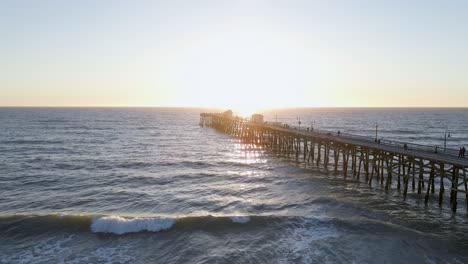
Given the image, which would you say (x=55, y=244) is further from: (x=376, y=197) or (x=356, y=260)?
(x=376, y=197)

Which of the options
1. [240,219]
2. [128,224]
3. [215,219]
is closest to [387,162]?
[240,219]

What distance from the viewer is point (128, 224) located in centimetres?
2014

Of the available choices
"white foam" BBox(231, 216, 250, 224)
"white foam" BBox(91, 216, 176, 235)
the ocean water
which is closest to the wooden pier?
the ocean water

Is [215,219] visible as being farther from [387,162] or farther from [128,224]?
[387,162]

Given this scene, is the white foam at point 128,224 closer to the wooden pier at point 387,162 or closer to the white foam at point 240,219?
the white foam at point 240,219

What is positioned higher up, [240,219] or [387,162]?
[387,162]

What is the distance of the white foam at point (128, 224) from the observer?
64.7ft

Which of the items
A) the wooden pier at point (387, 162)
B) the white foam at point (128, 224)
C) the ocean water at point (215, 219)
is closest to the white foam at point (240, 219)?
the ocean water at point (215, 219)

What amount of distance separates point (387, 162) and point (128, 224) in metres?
21.2

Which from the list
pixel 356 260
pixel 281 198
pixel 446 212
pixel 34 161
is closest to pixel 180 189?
pixel 281 198

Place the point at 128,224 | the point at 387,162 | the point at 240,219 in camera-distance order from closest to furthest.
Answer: the point at 128,224, the point at 240,219, the point at 387,162

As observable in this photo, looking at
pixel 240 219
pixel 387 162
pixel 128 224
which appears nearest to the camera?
pixel 128 224

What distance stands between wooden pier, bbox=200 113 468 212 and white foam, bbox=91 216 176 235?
17716 millimetres

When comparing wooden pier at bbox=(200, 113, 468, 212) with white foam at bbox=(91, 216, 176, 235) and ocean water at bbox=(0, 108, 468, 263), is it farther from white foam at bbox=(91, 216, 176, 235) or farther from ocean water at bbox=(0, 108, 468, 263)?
white foam at bbox=(91, 216, 176, 235)
